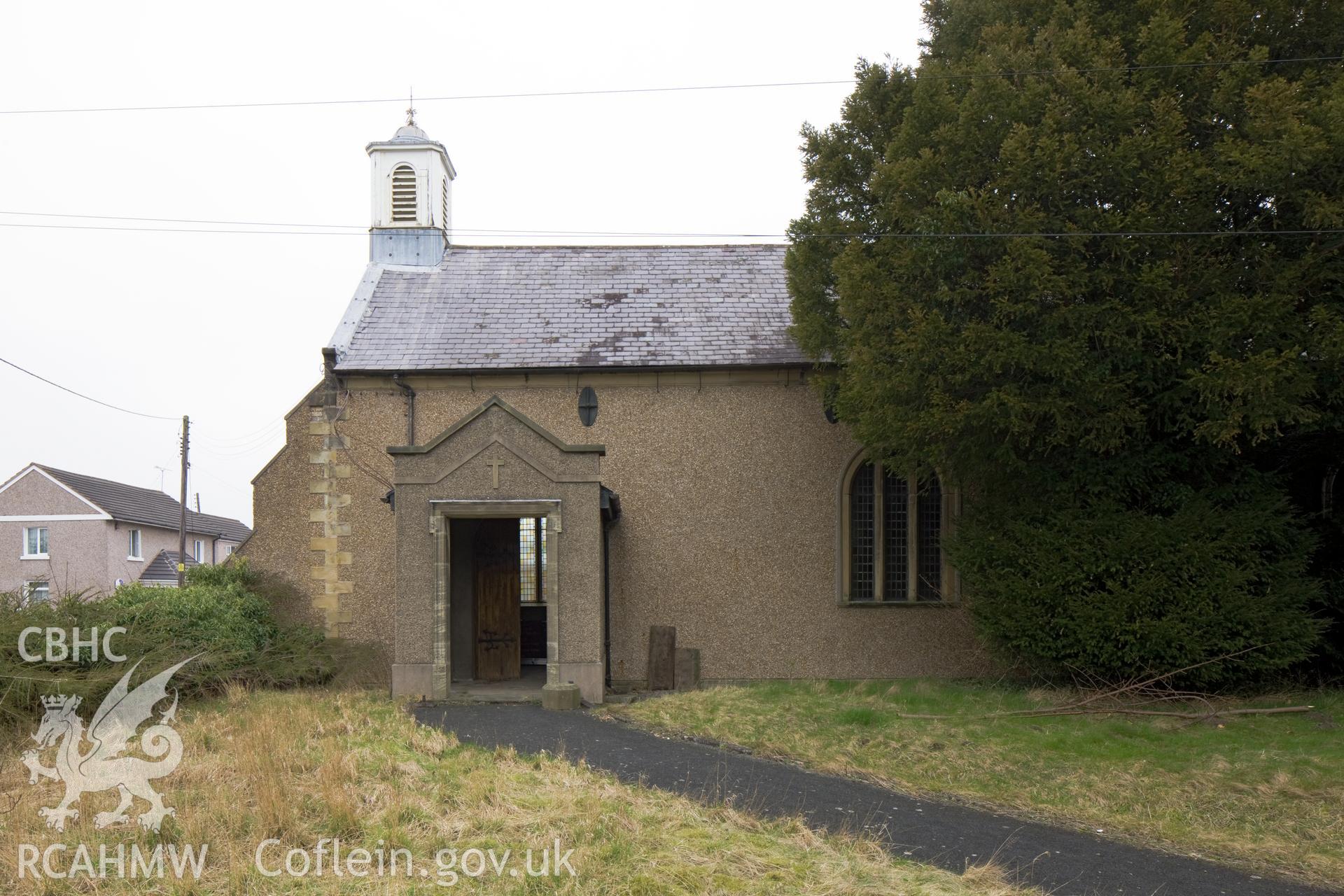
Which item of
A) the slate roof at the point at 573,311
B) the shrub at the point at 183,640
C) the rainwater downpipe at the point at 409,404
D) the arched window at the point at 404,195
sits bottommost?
the shrub at the point at 183,640

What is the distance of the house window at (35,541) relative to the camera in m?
43.2

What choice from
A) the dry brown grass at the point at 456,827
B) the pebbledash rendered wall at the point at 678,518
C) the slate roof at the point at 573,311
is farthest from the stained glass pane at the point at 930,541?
the dry brown grass at the point at 456,827

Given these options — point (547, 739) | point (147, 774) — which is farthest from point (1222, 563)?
point (147, 774)

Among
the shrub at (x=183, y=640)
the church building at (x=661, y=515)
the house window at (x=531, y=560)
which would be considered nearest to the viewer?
the shrub at (x=183, y=640)

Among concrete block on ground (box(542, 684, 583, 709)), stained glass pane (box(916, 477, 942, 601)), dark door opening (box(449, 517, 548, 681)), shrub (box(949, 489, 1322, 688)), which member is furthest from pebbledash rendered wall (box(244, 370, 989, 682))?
shrub (box(949, 489, 1322, 688))

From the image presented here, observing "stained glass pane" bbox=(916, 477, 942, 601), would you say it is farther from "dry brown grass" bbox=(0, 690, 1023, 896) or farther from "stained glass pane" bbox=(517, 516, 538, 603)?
"dry brown grass" bbox=(0, 690, 1023, 896)

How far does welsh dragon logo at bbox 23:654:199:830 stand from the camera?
812 cm

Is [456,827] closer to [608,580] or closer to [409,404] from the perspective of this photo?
[608,580]

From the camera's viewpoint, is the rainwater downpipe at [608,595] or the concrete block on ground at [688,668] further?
the rainwater downpipe at [608,595]

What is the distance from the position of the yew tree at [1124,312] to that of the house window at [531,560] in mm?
6480

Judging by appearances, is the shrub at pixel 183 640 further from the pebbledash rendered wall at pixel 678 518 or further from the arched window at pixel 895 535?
the arched window at pixel 895 535

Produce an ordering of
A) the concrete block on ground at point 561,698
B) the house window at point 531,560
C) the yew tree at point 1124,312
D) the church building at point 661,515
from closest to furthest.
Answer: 1. the yew tree at point 1124,312
2. the concrete block on ground at point 561,698
3. the church building at point 661,515
4. the house window at point 531,560

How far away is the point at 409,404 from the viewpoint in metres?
17.9

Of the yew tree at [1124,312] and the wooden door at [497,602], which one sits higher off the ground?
the yew tree at [1124,312]
